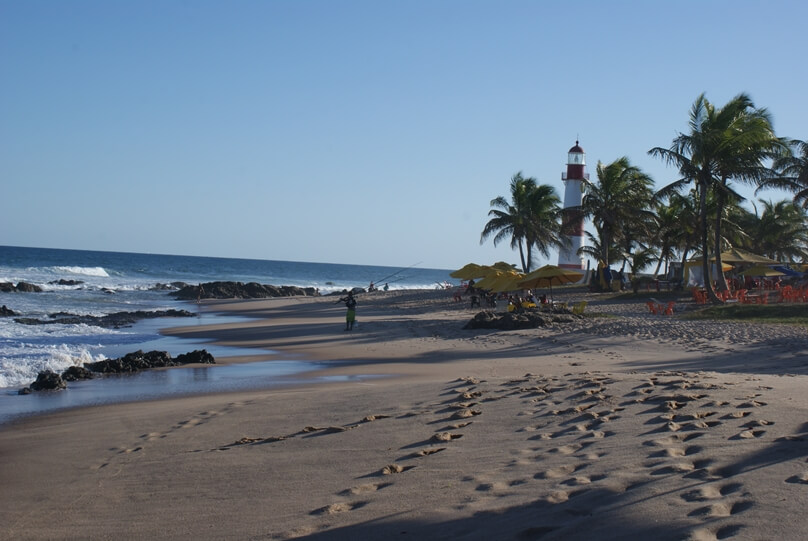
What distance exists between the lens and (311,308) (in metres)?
33.3

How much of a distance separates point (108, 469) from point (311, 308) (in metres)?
27.1

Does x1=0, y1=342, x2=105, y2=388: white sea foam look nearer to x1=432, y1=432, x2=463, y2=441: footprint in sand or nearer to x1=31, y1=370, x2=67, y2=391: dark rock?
x1=31, y1=370, x2=67, y2=391: dark rock

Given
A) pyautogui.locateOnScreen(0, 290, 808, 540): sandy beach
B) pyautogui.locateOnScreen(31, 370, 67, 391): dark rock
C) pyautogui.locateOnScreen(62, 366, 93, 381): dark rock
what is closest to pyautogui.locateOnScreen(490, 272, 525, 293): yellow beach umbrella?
pyautogui.locateOnScreen(0, 290, 808, 540): sandy beach

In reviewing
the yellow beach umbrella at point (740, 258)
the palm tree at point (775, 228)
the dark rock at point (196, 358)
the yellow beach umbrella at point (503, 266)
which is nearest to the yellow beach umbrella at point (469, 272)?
the yellow beach umbrella at point (503, 266)

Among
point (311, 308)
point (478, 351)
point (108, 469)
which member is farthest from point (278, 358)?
point (311, 308)

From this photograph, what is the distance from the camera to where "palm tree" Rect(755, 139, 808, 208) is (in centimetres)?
2622

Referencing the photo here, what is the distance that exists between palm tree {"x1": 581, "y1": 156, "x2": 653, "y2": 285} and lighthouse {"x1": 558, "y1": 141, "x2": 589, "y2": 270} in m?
0.94

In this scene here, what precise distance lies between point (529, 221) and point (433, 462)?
37.0 m

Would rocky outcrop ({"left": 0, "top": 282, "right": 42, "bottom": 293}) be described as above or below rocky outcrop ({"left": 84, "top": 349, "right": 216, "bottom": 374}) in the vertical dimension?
above

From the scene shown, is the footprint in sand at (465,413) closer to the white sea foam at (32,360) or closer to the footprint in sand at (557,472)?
the footprint in sand at (557,472)

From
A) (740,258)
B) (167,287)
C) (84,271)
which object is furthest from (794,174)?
(84,271)

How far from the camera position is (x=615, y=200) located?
3494 cm

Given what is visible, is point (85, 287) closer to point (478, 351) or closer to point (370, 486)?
point (478, 351)

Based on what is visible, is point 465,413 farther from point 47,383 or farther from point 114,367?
point 114,367
